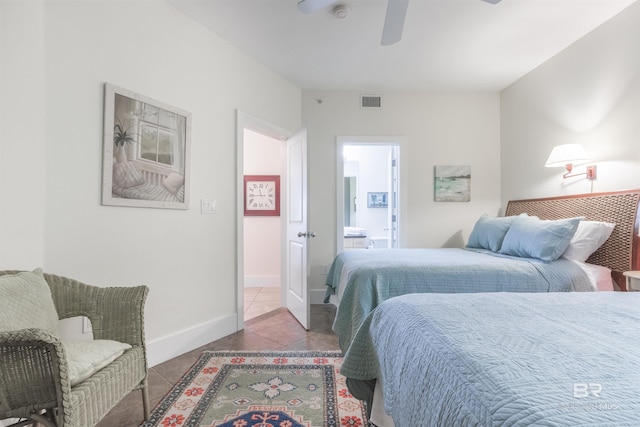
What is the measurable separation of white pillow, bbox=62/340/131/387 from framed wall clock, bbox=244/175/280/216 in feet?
10.7

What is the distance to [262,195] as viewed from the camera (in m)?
4.69

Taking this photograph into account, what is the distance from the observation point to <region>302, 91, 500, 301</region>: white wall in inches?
151

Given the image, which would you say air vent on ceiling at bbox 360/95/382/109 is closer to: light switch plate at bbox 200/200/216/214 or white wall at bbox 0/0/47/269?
light switch plate at bbox 200/200/216/214

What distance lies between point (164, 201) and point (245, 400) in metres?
1.49

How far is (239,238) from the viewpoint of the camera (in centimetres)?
289

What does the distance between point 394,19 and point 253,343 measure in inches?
105

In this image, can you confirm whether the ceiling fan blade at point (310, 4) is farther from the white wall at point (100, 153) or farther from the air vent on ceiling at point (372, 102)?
the air vent on ceiling at point (372, 102)

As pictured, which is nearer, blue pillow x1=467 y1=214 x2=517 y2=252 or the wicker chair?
the wicker chair

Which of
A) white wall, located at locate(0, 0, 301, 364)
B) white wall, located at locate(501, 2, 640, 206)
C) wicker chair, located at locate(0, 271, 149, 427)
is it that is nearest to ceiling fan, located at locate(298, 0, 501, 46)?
white wall, located at locate(0, 0, 301, 364)

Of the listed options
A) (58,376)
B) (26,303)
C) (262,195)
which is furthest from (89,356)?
(262,195)

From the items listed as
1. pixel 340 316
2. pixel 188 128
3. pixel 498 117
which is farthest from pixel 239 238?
pixel 498 117

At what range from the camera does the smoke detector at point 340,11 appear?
224 cm

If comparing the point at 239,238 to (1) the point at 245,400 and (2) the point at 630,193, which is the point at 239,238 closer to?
(1) the point at 245,400

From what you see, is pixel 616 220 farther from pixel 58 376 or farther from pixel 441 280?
pixel 58 376
